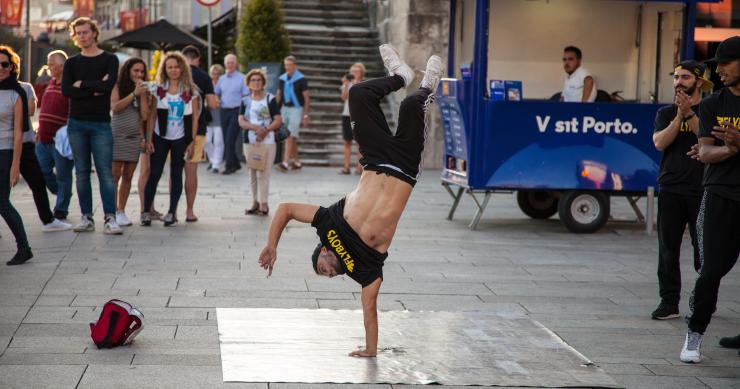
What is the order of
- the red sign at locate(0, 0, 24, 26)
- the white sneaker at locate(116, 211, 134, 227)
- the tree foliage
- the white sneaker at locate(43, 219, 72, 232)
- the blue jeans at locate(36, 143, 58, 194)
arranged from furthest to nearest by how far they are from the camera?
the red sign at locate(0, 0, 24, 26), the tree foliage, the blue jeans at locate(36, 143, 58, 194), the white sneaker at locate(116, 211, 134, 227), the white sneaker at locate(43, 219, 72, 232)

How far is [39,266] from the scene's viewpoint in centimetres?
934

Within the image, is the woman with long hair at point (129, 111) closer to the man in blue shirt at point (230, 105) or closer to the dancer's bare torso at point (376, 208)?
the dancer's bare torso at point (376, 208)

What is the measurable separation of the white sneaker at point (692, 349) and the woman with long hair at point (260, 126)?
293 inches

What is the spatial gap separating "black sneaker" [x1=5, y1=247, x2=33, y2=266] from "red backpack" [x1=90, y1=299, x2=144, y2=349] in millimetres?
3041

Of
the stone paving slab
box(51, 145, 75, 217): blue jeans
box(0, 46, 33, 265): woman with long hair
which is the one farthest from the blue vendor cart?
the stone paving slab

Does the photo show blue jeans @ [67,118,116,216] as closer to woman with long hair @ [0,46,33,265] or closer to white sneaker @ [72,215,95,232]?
white sneaker @ [72,215,95,232]

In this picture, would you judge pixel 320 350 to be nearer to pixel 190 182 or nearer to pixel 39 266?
pixel 39 266

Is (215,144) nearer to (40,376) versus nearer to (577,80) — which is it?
(577,80)

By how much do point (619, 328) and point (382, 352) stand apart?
1823mm

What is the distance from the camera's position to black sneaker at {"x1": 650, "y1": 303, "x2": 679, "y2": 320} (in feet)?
26.1

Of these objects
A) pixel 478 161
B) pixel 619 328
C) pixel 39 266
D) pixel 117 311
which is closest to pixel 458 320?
pixel 619 328

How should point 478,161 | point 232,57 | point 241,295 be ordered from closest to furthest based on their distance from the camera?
1. point 241,295
2. point 478,161
3. point 232,57

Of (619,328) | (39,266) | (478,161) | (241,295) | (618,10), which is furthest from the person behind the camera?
(618,10)

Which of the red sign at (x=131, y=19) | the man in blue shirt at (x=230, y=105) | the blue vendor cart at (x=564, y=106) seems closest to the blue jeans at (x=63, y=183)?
the blue vendor cart at (x=564, y=106)
